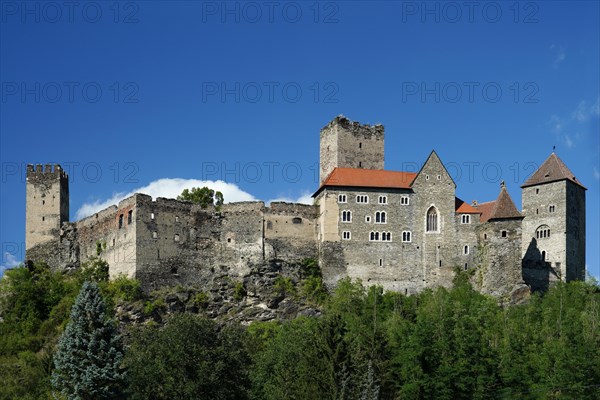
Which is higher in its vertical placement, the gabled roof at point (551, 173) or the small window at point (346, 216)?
the gabled roof at point (551, 173)

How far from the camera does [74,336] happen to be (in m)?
60.9

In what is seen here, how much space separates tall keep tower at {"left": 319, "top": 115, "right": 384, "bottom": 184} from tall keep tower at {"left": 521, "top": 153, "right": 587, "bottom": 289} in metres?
14.0

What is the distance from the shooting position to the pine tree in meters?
59.4

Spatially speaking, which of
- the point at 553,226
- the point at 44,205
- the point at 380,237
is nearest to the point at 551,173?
the point at 553,226

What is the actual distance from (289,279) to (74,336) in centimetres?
3149

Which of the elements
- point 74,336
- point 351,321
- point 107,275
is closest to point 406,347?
point 351,321

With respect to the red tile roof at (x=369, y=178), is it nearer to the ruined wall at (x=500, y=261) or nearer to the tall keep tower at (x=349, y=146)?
the tall keep tower at (x=349, y=146)

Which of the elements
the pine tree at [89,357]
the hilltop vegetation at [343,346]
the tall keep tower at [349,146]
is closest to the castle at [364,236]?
the tall keep tower at [349,146]

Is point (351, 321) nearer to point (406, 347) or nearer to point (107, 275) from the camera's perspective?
point (406, 347)

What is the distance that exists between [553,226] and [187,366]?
44.3 m

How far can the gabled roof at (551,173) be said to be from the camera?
96.1m

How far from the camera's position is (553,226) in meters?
94.7

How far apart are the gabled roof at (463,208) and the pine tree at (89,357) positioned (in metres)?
39.9

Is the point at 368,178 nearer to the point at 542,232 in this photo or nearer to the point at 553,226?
the point at 542,232
